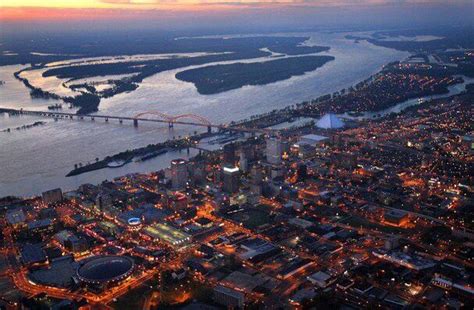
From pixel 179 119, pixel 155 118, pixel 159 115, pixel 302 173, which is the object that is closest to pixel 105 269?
pixel 302 173

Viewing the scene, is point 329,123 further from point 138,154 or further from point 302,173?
point 138,154

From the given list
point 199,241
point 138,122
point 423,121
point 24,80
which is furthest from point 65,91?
point 199,241

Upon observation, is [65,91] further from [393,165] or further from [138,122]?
[393,165]

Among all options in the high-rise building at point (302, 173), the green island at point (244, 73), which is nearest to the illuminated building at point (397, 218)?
the high-rise building at point (302, 173)

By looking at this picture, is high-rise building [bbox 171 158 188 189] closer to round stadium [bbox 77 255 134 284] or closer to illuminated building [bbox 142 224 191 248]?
illuminated building [bbox 142 224 191 248]

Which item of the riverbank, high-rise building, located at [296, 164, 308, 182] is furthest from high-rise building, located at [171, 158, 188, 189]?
the riverbank

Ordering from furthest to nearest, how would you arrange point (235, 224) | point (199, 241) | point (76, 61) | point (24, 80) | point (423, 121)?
point (76, 61) → point (24, 80) → point (423, 121) → point (235, 224) → point (199, 241)
